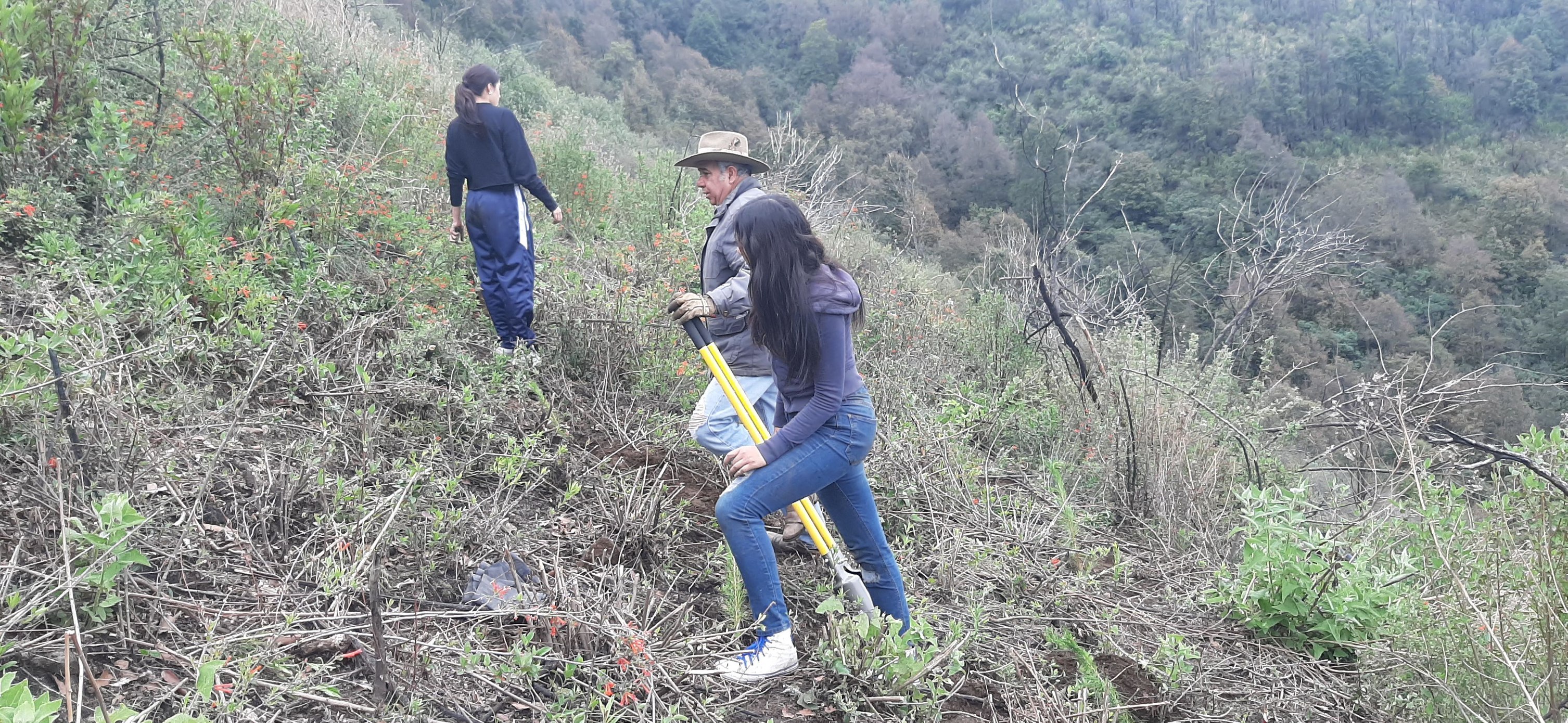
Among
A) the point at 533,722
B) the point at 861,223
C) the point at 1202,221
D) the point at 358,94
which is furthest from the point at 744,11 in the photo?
the point at 533,722

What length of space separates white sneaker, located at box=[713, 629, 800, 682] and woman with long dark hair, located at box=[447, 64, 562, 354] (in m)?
2.36

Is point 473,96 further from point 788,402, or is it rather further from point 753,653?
point 753,653

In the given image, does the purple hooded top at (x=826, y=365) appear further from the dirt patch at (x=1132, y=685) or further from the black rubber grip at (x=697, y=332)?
the dirt patch at (x=1132, y=685)

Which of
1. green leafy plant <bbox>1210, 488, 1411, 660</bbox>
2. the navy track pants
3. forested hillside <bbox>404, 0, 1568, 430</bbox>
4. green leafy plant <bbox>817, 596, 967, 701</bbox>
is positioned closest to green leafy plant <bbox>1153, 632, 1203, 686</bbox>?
green leafy plant <bbox>1210, 488, 1411, 660</bbox>

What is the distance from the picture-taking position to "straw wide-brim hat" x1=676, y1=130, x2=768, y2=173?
3.47 m

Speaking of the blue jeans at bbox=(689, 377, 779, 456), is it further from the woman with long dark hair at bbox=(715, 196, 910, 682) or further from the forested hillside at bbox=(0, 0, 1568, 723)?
the woman with long dark hair at bbox=(715, 196, 910, 682)

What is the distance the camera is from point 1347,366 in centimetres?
923

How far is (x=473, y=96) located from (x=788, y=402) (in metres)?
2.72

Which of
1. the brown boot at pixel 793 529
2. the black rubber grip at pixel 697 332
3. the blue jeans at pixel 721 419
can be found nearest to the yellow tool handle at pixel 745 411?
the black rubber grip at pixel 697 332

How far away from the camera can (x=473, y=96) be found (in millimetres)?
4531

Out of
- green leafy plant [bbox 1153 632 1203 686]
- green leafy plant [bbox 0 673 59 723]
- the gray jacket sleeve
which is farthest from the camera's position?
the gray jacket sleeve

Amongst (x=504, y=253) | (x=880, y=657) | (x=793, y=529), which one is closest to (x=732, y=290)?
(x=793, y=529)

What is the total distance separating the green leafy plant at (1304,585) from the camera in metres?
3.67

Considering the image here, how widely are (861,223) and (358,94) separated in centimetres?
537
